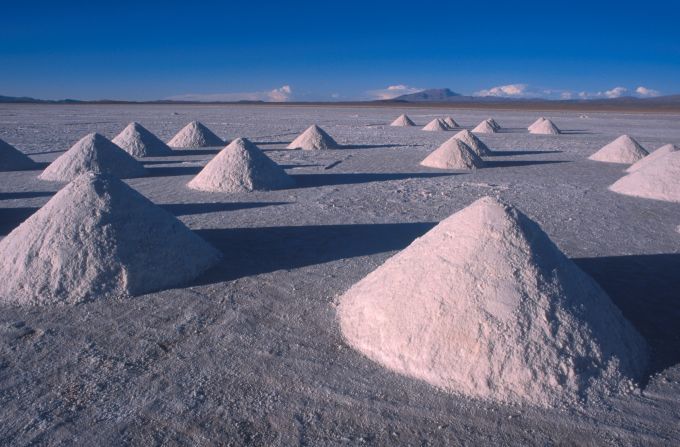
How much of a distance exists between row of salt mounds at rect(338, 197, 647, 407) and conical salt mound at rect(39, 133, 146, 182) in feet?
26.6

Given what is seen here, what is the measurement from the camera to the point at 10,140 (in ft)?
59.1

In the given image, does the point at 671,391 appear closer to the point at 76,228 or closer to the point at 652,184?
the point at 76,228

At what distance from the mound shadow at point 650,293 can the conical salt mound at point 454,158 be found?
250 inches

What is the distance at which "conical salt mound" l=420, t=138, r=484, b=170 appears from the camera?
11.8 meters

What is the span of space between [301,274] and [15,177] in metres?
8.30

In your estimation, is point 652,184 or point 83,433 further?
point 652,184

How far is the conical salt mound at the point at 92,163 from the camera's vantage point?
33.0ft

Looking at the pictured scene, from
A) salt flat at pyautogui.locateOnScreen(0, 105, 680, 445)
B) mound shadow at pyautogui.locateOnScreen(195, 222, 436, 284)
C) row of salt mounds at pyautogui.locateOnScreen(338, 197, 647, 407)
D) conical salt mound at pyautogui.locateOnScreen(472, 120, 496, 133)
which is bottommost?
salt flat at pyautogui.locateOnScreen(0, 105, 680, 445)

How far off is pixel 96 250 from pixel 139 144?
9.91 metres

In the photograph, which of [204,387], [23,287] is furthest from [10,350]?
[204,387]

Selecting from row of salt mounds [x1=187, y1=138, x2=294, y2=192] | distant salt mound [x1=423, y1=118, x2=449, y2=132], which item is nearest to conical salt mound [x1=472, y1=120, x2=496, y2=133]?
distant salt mound [x1=423, y1=118, x2=449, y2=132]

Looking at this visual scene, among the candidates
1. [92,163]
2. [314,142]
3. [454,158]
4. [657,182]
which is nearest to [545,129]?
[314,142]

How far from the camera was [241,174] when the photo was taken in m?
9.07

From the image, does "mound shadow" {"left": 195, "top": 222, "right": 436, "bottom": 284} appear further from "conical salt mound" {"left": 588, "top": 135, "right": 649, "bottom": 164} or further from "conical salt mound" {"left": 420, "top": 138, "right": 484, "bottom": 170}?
"conical salt mound" {"left": 588, "top": 135, "right": 649, "bottom": 164}
